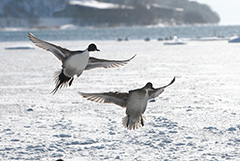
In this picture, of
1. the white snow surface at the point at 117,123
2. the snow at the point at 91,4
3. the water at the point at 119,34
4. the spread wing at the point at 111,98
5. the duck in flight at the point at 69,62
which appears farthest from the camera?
the snow at the point at 91,4

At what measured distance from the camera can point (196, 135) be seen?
8031 millimetres

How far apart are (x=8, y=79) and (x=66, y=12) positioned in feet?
403

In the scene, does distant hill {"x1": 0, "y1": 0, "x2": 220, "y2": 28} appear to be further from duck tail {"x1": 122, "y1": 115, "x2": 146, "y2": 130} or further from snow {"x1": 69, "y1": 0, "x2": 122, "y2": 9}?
duck tail {"x1": 122, "y1": 115, "x2": 146, "y2": 130}

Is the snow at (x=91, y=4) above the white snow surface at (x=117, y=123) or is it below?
above

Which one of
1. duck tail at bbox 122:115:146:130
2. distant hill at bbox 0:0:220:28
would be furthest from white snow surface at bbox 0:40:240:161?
distant hill at bbox 0:0:220:28

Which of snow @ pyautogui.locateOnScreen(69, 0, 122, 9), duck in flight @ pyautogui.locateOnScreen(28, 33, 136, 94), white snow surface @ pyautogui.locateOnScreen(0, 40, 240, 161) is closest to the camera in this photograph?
duck in flight @ pyautogui.locateOnScreen(28, 33, 136, 94)

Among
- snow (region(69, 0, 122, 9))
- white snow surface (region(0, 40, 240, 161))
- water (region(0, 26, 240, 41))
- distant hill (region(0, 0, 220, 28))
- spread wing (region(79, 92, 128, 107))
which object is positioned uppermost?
snow (region(69, 0, 122, 9))

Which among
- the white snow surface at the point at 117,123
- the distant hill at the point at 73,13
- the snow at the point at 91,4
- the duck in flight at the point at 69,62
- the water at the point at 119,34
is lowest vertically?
the white snow surface at the point at 117,123

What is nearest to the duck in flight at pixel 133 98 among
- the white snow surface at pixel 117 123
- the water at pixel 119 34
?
the white snow surface at pixel 117 123

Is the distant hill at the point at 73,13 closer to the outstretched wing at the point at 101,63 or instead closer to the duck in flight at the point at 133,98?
the outstretched wing at the point at 101,63

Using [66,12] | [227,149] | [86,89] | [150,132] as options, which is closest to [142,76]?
[86,89]

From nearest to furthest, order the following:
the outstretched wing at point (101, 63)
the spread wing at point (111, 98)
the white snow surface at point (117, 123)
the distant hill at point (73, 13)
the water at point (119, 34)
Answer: the spread wing at point (111, 98), the outstretched wing at point (101, 63), the white snow surface at point (117, 123), the water at point (119, 34), the distant hill at point (73, 13)

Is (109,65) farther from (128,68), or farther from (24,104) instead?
(128,68)

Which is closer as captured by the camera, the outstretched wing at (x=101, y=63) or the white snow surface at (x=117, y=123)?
the outstretched wing at (x=101, y=63)
